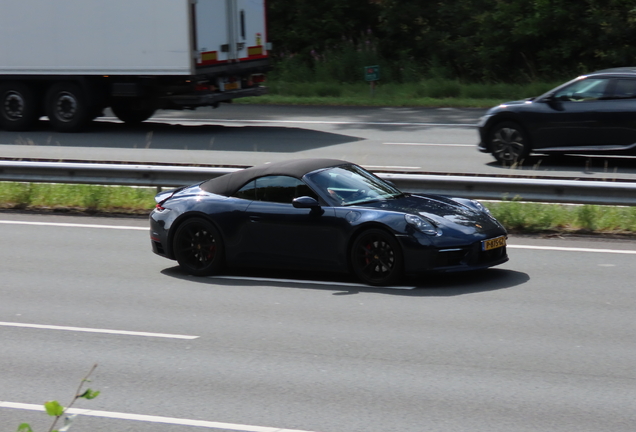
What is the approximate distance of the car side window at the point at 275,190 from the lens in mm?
9672

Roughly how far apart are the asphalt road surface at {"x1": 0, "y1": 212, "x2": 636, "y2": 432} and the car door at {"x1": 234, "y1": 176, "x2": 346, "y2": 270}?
9.8 inches

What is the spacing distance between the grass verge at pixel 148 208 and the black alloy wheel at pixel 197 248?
3632 mm

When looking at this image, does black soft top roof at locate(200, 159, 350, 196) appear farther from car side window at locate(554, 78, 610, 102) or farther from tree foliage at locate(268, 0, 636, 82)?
tree foliage at locate(268, 0, 636, 82)

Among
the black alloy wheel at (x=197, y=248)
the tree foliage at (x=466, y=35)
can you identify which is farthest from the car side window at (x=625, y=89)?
the tree foliage at (x=466, y=35)

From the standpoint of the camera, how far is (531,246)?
11070 millimetres

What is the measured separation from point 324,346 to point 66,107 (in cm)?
1547

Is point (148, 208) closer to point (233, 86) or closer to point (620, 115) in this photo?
point (620, 115)

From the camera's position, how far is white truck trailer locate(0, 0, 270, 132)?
20344 mm

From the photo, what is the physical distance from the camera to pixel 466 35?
32688 millimetres

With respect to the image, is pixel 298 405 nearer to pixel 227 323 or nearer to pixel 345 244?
pixel 227 323

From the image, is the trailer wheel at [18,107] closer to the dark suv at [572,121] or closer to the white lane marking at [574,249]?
the dark suv at [572,121]

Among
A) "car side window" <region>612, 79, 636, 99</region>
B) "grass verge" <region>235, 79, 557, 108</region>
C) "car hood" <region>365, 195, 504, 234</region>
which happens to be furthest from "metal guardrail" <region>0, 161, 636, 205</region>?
"grass verge" <region>235, 79, 557, 108</region>

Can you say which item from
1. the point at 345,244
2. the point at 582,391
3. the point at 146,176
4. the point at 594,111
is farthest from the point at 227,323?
the point at 594,111

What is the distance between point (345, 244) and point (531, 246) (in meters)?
2.76
